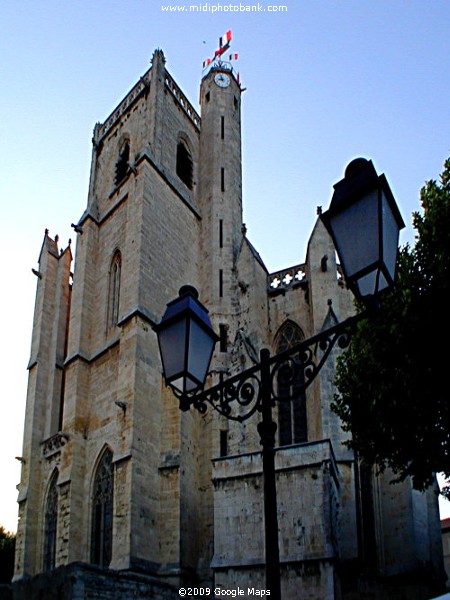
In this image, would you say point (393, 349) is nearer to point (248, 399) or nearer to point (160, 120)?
point (248, 399)

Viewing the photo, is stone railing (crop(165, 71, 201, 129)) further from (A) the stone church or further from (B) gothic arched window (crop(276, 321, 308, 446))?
(B) gothic arched window (crop(276, 321, 308, 446))

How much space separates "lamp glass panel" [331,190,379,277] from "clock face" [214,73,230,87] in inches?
975

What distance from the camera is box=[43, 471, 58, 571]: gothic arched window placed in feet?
64.0

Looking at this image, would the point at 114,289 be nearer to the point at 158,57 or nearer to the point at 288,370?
the point at 158,57

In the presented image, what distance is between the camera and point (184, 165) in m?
25.3

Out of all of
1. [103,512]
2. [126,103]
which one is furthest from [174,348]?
[126,103]

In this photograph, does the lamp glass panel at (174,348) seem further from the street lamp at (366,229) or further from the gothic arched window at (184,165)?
the gothic arched window at (184,165)

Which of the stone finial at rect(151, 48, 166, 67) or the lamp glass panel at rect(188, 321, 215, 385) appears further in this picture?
the stone finial at rect(151, 48, 166, 67)

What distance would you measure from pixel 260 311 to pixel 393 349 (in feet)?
32.0

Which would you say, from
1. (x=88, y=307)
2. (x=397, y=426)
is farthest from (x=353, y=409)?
(x=88, y=307)

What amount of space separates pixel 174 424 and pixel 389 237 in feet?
49.7

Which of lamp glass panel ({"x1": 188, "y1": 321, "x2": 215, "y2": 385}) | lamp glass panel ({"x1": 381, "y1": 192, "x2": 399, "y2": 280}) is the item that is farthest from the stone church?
lamp glass panel ({"x1": 381, "y1": 192, "x2": 399, "y2": 280})

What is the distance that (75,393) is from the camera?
2022 centimetres

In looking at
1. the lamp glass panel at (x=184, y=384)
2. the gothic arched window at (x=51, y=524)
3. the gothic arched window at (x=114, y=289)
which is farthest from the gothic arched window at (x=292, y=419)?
the lamp glass panel at (x=184, y=384)
